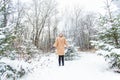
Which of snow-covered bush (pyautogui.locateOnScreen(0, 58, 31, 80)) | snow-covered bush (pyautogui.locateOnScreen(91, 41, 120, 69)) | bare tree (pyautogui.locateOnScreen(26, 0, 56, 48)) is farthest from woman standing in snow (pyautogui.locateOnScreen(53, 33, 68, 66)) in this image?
bare tree (pyautogui.locateOnScreen(26, 0, 56, 48))

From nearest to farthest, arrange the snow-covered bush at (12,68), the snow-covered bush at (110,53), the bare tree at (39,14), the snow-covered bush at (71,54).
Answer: the snow-covered bush at (12,68)
the snow-covered bush at (110,53)
the snow-covered bush at (71,54)
the bare tree at (39,14)

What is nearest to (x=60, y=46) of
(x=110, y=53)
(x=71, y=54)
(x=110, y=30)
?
(x=110, y=30)

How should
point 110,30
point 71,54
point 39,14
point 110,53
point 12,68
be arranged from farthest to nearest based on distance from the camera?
1. point 39,14
2. point 71,54
3. point 110,30
4. point 110,53
5. point 12,68

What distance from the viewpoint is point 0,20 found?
352 inches

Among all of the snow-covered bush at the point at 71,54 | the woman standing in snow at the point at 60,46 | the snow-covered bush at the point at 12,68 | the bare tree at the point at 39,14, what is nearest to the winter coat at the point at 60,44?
the woman standing in snow at the point at 60,46

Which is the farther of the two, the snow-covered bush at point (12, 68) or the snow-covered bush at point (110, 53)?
the snow-covered bush at point (110, 53)

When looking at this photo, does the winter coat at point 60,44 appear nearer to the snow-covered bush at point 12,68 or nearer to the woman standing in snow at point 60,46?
the woman standing in snow at point 60,46

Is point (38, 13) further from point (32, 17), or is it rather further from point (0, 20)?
point (0, 20)

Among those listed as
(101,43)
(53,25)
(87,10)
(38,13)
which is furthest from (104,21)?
(87,10)

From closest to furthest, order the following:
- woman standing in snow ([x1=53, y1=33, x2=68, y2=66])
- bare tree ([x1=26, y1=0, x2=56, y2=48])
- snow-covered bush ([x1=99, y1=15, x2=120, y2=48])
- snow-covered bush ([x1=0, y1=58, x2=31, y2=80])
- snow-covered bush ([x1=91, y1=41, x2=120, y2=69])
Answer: snow-covered bush ([x1=0, y1=58, x2=31, y2=80]) < snow-covered bush ([x1=91, y1=41, x2=120, y2=69]) < snow-covered bush ([x1=99, y1=15, x2=120, y2=48]) < woman standing in snow ([x1=53, y1=33, x2=68, y2=66]) < bare tree ([x1=26, y1=0, x2=56, y2=48])

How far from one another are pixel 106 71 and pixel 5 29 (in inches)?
203

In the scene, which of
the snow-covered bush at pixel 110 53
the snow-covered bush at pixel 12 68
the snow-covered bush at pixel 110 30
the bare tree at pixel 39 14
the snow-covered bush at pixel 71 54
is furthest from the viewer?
the bare tree at pixel 39 14

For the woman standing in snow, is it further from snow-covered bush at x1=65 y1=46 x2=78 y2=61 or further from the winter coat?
snow-covered bush at x1=65 y1=46 x2=78 y2=61

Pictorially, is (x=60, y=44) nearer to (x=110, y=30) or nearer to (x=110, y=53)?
(x=110, y=30)
